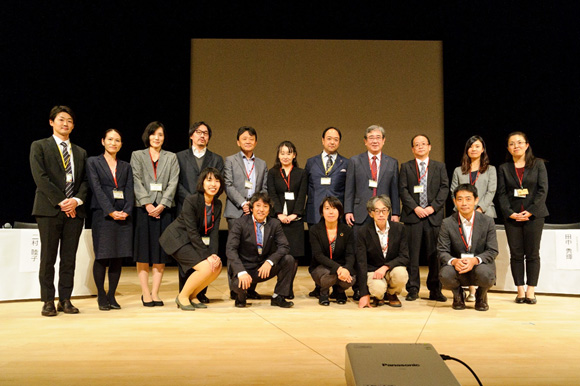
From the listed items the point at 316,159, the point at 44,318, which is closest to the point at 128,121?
the point at 316,159

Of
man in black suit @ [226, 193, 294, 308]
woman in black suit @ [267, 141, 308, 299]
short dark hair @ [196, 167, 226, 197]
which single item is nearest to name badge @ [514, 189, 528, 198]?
woman in black suit @ [267, 141, 308, 299]

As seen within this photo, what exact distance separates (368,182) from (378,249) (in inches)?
24.0

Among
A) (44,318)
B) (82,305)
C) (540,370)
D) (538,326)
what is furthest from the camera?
(82,305)

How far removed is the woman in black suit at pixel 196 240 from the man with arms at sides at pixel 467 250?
5.56ft

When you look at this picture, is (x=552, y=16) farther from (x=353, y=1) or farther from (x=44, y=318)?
(x=44, y=318)

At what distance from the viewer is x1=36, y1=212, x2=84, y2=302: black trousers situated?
10.7ft

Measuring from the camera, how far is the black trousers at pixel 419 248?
3.91 m

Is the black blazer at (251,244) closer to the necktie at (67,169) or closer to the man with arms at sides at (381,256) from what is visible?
the man with arms at sides at (381,256)

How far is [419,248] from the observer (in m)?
3.93

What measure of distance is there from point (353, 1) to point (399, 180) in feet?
9.84

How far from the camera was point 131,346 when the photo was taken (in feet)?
7.88

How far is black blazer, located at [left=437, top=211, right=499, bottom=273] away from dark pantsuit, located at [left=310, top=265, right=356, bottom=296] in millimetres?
714

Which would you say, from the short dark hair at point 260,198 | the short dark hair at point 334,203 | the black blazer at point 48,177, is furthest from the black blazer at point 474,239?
the black blazer at point 48,177

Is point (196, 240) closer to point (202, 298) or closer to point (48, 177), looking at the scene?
point (202, 298)
